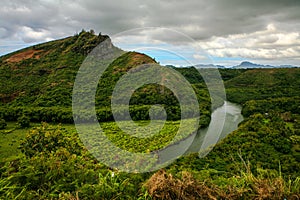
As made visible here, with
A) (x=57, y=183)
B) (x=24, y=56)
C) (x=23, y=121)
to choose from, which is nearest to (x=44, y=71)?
(x=24, y=56)

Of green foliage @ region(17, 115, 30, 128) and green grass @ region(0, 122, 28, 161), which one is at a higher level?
green foliage @ region(17, 115, 30, 128)

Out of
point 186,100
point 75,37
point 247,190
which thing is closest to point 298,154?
point 186,100

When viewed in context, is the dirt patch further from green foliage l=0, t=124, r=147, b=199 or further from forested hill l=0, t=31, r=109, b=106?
green foliage l=0, t=124, r=147, b=199

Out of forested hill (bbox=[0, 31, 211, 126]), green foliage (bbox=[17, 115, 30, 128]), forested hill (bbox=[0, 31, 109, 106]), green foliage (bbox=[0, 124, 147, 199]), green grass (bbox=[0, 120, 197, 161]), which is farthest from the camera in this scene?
forested hill (bbox=[0, 31, 109, 106])

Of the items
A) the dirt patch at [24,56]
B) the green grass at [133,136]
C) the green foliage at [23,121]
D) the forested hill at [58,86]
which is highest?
the dirt patch at [24,56]

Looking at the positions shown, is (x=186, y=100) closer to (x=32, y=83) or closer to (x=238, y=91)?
(x=32, y=83)

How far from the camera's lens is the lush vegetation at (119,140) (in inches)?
117

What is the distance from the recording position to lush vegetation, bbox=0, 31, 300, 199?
2.97m

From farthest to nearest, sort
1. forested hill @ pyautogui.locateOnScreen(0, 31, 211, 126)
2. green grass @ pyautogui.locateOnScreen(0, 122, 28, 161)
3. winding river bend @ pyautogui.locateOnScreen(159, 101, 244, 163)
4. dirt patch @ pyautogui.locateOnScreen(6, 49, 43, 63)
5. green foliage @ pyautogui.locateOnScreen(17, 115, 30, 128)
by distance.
Answer: dirt patch @ pyautogui.locateOnScreen(6, 49, 43, 63) < forested hill @ pyautogui.locateOnScreen(0, 31, 211, 126) < green foliage @ pyautogui.locateOnScreen(17, 115, 30, 128) < winding river bend @ pyautogui.locateOnScreen(159, 101, 244, 163) < green grass @ pyautogui.locateOnScreen(0, 122, 28, 161)

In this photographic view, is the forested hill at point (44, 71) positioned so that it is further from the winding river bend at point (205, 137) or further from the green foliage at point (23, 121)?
the winding river bend at point (205, 137)

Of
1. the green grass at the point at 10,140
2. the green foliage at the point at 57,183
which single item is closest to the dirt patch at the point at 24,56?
the green grass at the point at 10,140

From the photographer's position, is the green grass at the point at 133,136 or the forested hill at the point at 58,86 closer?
the green grass at the point at 133,136

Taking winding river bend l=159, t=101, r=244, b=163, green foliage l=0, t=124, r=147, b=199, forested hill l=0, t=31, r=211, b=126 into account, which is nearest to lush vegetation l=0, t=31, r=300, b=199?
green foliage l=0, t=124, r=147, b=199

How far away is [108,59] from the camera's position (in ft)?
143
